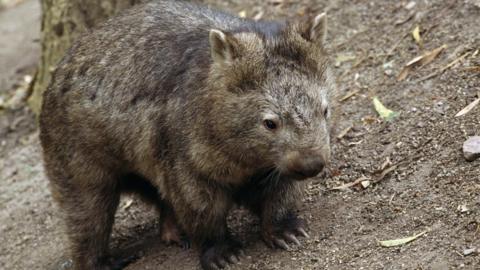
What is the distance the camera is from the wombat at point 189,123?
5.56 meters

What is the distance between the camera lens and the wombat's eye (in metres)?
5.46

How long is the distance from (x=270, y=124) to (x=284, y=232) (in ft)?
3.53

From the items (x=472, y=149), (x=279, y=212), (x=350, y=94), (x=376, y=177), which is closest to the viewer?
(x=472, y=149)

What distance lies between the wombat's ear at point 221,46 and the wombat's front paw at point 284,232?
1356 millimetres

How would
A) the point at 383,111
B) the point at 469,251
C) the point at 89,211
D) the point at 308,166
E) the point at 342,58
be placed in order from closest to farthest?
the point at 469,251 < the point at 308,166 < the point at 89,211 < the point at 383,111 < the point at 342,58

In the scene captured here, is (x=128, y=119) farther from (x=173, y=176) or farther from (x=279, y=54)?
(x=279, y=54)

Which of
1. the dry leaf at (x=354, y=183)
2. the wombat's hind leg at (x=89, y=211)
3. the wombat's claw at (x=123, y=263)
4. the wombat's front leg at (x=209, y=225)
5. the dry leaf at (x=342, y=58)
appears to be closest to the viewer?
the wombat's front leg at (x=209, y=225)

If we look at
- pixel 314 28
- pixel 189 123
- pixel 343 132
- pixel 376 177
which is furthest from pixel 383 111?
pixel 189 123

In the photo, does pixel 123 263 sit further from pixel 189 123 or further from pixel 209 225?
pixel 189 123

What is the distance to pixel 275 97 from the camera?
216 inches

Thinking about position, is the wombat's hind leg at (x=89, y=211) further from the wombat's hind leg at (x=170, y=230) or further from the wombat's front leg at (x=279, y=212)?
the wombat's front leg at (x=279, y=212)

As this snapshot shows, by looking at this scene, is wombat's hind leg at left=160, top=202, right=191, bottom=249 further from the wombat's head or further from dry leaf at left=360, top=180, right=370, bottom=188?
dry leaf at left=360, top=180, right=370, bottom=188

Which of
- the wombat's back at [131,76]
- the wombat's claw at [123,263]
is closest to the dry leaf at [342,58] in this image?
the wombat's back at [131,76]

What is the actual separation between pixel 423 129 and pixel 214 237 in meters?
1.84
